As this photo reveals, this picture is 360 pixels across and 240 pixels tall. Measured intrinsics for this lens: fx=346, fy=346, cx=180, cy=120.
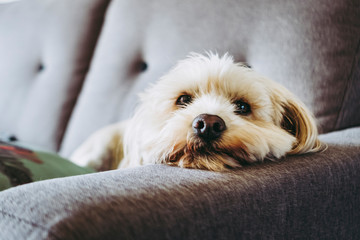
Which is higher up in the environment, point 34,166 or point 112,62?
point 112,62

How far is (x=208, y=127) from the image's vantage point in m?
0.77

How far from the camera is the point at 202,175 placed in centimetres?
54

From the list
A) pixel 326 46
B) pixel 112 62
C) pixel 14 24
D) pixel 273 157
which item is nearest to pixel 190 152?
pixel 273 157

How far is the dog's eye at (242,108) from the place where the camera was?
0.98 m

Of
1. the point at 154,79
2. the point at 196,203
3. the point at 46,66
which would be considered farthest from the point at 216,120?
the point at 46,66

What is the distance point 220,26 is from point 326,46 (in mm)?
387

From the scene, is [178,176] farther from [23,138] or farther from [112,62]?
[23,138]

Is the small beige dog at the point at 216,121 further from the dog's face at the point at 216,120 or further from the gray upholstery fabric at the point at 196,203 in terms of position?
the gray upholstery fabric at the point at 196,203

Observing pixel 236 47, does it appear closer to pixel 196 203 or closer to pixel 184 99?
pixel 184 99

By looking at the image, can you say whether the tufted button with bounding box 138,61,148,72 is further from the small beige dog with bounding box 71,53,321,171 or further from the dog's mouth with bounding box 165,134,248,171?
the dog's mouth with bounding box 165,134,248,171

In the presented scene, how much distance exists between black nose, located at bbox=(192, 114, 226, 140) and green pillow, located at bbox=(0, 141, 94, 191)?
1.34 ft

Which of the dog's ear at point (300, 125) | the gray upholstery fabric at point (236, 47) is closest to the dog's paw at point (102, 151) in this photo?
the gray upholstery fabric at point (236, 47)

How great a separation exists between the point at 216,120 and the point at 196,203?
1.16 feet

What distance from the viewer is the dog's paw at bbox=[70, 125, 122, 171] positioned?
4.67 feet
